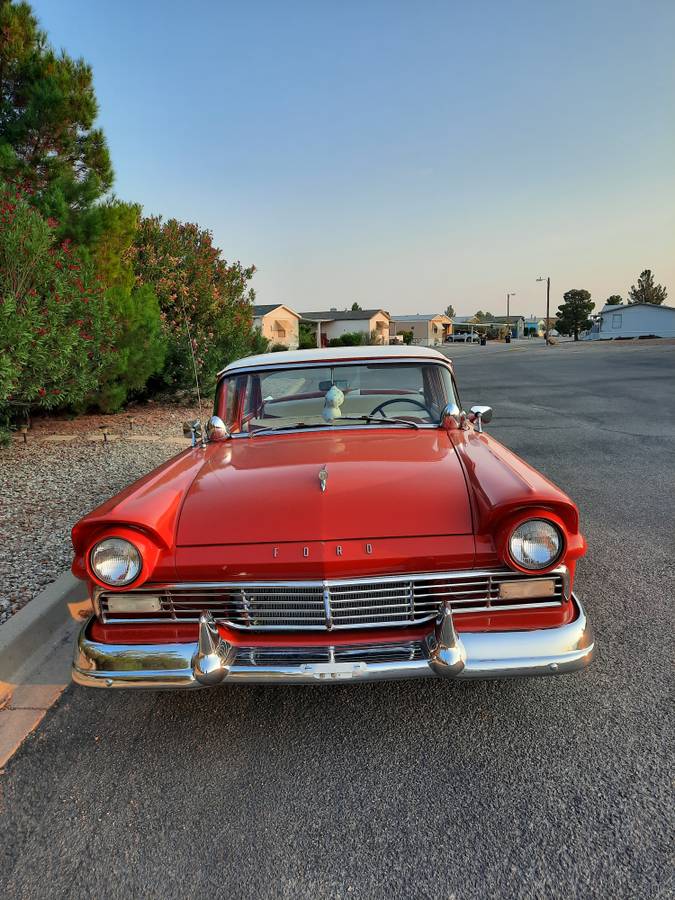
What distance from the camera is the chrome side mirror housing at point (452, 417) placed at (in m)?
3.35

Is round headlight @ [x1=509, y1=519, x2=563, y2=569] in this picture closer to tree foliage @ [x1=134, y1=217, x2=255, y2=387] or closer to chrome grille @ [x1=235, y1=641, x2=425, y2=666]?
chrome grille @ [x1=235, y1=641, x2=425, y2=666]

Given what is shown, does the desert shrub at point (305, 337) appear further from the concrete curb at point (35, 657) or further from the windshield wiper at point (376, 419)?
the concrete curb at point (35, 657)

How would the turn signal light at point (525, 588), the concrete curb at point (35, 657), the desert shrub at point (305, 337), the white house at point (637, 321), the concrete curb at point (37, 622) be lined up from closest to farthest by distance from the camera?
the turn signal light at point (525, 588), the concrete curb at point (35, 657), the concrete curb at point (37, 622), the desert shrub at point (305, 337), the white house at point (637, 321)

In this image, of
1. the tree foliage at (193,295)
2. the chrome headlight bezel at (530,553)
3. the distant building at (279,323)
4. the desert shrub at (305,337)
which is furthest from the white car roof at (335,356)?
the distant building at (279,323)

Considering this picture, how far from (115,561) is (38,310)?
15.4 ft

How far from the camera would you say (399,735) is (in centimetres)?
230

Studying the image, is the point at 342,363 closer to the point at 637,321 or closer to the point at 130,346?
the point at 130,346

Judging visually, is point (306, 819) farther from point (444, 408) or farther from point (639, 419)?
point (639, 419)

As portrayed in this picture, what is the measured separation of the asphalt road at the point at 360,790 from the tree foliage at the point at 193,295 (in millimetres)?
9269

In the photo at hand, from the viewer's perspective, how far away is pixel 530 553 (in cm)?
214

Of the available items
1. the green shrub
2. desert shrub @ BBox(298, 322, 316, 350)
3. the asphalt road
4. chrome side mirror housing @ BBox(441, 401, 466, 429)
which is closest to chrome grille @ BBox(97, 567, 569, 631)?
the asphalt road

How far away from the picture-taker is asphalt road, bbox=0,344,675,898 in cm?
172

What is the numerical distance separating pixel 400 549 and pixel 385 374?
1.67 meters

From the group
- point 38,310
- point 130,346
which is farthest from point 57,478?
point 130,346
